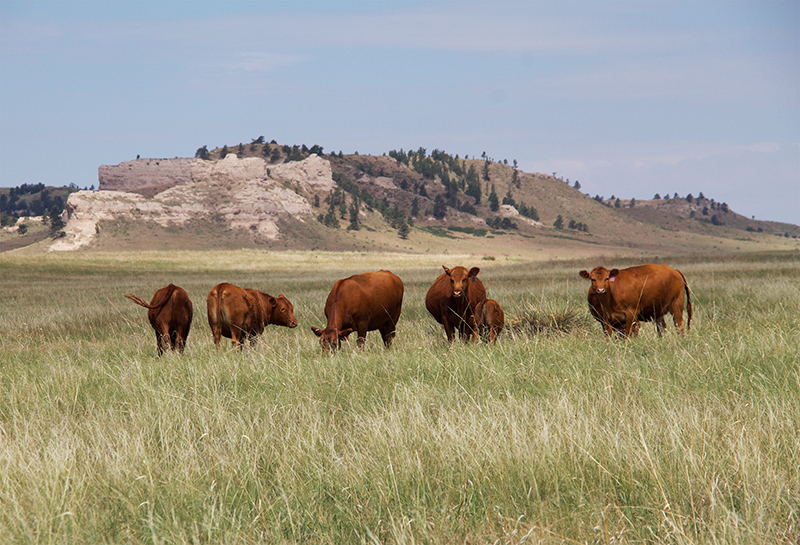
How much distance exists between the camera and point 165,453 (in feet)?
12.2

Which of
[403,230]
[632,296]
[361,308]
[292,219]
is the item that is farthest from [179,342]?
[403,230]

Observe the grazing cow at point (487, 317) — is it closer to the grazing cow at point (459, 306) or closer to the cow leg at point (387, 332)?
the grazing cow at point (459, 306)

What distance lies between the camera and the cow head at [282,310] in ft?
30.2

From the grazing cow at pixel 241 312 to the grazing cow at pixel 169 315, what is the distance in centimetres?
39

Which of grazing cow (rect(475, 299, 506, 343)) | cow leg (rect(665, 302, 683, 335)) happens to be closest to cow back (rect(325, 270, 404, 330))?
grazing cow (rect(475, 299, 506, 343))

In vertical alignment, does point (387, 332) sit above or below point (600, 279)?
below

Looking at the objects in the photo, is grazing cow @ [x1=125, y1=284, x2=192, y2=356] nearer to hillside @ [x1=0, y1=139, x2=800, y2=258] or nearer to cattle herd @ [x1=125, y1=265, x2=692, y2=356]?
cattle herd @ [x1=125, y1=265, x2=692, y2=356]

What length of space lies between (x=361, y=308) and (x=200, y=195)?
14343 cm

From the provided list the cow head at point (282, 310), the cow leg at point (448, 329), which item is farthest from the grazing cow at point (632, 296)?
the cow head at point (282, 310)

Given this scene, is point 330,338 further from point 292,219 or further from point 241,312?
point 292,219

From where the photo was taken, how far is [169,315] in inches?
338

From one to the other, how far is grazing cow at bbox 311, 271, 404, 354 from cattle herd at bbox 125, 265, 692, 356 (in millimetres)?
15

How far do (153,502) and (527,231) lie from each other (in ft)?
598

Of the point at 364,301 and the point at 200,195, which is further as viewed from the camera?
the point at 200,195
